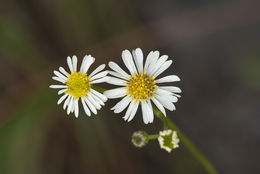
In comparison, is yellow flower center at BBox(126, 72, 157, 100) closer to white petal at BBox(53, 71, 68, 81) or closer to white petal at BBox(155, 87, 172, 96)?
white petal at BBox(155, 87, 172, 96)

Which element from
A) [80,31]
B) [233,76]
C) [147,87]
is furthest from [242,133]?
[80,31]

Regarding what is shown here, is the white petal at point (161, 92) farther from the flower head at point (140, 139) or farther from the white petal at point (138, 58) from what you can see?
the flower head at point (140, 139)

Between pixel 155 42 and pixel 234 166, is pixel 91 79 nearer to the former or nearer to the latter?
pixel 155 42

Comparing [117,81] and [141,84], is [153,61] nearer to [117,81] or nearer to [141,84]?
[141,84]

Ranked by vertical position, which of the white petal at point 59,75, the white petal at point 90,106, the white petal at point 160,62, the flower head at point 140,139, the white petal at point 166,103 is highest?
the white petal at point 59,75

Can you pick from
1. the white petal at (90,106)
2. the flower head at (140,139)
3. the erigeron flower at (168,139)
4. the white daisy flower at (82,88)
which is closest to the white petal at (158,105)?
the erigeron flower at (168,139)

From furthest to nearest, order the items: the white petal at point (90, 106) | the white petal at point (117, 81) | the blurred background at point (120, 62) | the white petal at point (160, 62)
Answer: the blurred background at point (120, 62), the white petal at point (117, 81), the white petal at point (160, 62), the white petal at point (90, 106)

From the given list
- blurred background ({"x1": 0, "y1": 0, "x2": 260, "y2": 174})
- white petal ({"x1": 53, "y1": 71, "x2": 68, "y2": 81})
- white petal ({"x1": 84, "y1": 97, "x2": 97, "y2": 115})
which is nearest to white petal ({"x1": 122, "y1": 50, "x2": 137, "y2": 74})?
white petal ({"x1": 84, "y1": 97, "x2": 97, "y2": 115})
